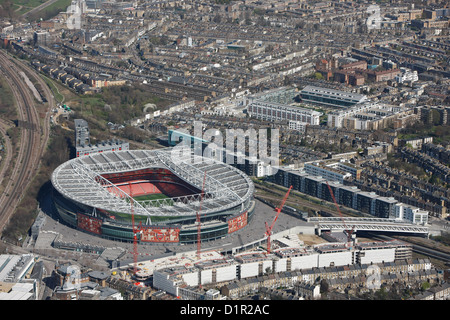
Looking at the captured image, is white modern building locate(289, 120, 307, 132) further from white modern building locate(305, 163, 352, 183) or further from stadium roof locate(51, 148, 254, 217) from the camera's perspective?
stadium roof locate(51, 148, 254, 217)

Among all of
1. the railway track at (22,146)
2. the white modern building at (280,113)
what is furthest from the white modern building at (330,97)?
the railway track at (22,146)

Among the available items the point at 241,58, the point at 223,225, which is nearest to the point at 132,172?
the point at 223,225

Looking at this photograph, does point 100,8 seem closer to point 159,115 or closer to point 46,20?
point 46,20

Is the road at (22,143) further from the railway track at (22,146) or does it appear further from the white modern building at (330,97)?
the white modern building at (330,97)

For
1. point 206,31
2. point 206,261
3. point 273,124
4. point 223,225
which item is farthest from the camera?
point 206,31

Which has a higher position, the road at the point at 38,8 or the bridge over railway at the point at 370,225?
the road at the point at 38,8

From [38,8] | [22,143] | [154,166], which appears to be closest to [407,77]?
[154,166]
